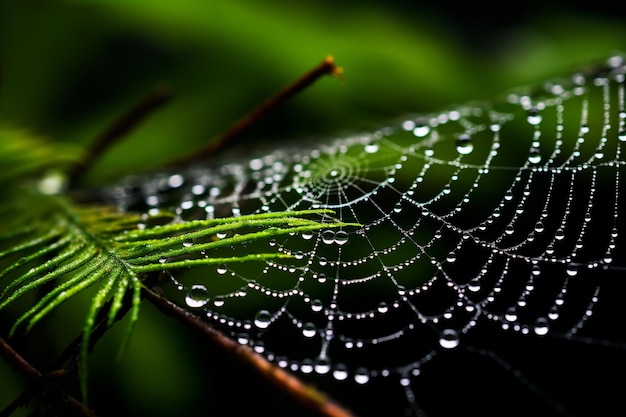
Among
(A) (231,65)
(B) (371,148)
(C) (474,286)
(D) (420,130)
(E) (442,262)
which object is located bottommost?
(C) (474,286)

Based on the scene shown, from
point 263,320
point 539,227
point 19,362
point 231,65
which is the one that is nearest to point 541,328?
point 539,227

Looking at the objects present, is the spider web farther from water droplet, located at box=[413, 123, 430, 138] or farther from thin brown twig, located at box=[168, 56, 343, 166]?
thin brown twig, located at box=[168, 56, 343, 166]

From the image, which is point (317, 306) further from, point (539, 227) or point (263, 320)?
point (539, 227)

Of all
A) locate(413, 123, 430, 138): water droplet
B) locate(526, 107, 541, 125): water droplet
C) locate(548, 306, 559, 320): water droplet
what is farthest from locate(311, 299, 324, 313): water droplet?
locate(526, 107, 541, 125): water droplet

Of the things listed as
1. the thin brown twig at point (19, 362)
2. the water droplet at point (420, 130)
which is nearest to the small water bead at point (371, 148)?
the water droplet at point (420, 130)

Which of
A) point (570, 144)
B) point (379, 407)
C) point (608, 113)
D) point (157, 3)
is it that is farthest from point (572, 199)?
point (157, 3)

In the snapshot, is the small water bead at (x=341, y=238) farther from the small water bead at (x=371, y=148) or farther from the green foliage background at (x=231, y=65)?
the green foliage background at (x=231, y=65)

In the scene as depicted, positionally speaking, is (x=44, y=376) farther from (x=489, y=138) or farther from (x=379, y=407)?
(x=489, y=138)
